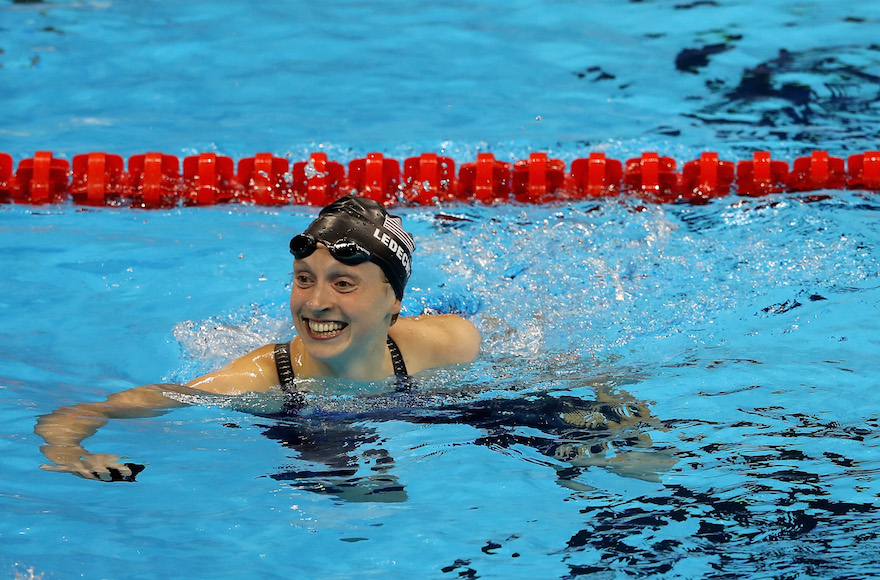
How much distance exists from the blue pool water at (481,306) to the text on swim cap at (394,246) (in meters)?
0.47

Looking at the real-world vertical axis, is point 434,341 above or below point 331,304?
below

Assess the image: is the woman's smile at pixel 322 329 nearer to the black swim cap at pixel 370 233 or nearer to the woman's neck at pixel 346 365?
the woman's neck at pixel 346 365

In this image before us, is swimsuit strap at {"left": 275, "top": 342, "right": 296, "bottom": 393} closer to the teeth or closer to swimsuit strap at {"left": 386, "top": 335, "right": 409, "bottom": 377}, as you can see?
the teeth

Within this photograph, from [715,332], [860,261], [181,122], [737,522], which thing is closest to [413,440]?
→ [737,522]

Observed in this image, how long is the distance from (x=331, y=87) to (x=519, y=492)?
5.42 m

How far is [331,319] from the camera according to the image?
3459mm

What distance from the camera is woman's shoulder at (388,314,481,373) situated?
13.2ft

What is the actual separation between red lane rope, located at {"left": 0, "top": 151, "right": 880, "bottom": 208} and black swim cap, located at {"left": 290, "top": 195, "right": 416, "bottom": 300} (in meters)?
2.44

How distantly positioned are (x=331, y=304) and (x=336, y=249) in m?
0.19

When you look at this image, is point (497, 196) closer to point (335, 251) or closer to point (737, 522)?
point (335, 251)

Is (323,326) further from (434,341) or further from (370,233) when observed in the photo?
(434,341)

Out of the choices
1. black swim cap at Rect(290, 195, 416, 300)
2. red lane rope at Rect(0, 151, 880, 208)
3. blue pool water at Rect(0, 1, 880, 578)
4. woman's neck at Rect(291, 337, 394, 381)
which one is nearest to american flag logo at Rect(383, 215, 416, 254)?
black swim cap at Rect(290, 195, 416, 300)

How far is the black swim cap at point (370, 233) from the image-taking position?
3.53 metres

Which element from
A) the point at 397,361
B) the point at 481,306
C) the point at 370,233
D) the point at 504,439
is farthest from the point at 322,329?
the point at 481,306
